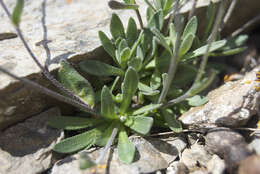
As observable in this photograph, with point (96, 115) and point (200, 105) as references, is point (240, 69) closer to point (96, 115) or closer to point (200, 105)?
point (200, 105)

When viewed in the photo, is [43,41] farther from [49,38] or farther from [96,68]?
[96,68]

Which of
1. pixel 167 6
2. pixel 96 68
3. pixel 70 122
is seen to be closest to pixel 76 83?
pixel 96 68

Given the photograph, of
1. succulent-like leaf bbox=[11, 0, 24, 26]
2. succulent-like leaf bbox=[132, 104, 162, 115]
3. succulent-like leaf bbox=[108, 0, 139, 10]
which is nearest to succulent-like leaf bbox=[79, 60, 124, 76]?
succulent-like leaf bbox=[132, 104, 162, 115]

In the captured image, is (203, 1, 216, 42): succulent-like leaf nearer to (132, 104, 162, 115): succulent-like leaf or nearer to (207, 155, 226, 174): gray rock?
(132, 104, 162, 115): succulent-like leaf

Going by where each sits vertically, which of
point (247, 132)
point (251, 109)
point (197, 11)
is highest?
point (197, 11)

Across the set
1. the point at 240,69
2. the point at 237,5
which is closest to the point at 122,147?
the point at 240,69
